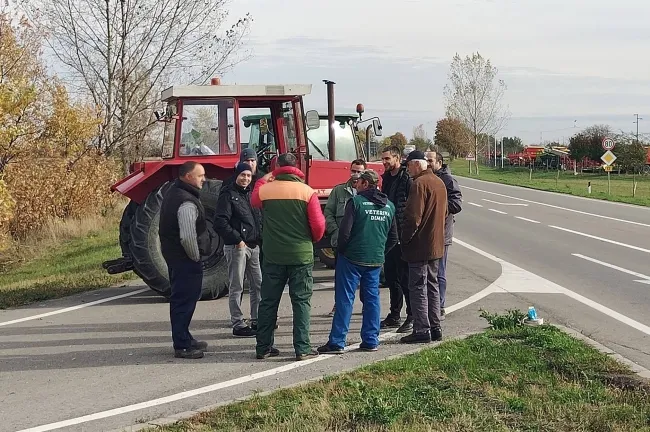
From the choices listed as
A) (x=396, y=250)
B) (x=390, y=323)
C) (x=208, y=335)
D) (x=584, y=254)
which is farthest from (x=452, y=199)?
(x=584, y=254)

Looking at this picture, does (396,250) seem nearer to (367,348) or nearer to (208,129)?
(367,348)

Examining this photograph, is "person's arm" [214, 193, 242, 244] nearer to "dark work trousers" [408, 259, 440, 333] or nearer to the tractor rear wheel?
"dark work trousers" [408, 259, 440, 333]

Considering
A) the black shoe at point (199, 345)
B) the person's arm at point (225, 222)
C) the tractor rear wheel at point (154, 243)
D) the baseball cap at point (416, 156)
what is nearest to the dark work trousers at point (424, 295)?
the baseball cap at point (416, 156)

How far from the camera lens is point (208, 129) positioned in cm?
1109

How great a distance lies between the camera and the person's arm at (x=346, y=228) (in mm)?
7680

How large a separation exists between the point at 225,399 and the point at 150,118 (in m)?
19.2

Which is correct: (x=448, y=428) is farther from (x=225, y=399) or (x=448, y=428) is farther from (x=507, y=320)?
(x=507, y=320)

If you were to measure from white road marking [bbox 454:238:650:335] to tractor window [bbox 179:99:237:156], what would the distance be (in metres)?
4.20

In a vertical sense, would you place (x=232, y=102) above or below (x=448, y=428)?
above

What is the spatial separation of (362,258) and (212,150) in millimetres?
3991

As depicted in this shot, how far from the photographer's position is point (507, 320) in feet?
27.0

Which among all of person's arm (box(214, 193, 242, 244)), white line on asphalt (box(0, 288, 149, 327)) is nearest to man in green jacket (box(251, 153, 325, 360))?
person's arm (box(214, 193, 242, 244))

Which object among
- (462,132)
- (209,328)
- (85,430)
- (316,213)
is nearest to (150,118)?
(209,328)

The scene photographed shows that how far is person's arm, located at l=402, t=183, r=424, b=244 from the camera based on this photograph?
795cm
